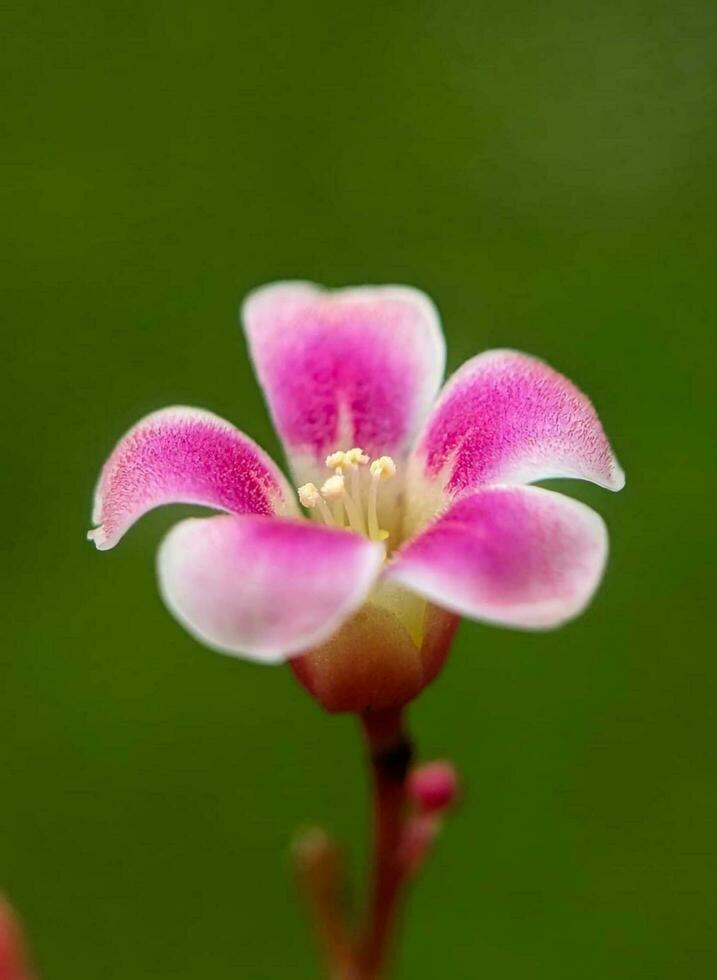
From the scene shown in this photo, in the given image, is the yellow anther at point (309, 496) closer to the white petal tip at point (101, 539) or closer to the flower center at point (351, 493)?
the flower center at point (351, 493)

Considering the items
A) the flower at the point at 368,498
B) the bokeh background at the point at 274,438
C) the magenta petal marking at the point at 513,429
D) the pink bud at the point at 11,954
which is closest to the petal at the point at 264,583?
the flower at the point at 368,498

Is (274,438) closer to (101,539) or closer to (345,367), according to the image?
(345,367)

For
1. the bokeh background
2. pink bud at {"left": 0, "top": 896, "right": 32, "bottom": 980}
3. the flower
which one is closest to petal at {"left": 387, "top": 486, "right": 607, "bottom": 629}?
the flower

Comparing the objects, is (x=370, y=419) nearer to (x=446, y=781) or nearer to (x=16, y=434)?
(x=446, y=781)

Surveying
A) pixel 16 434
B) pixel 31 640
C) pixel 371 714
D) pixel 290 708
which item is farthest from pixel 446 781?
pixel 16 434

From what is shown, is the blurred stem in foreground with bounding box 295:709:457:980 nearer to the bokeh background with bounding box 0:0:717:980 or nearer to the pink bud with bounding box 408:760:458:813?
the pink bud with bounding box 408:760:458:813

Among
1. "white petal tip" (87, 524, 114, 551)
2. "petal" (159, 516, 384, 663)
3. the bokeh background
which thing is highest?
"petal" (159, 516, 384, 663)

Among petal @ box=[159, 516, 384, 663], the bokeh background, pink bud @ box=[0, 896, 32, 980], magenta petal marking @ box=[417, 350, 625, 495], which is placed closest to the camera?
petal @ box=[159, 516, 384, 663]
